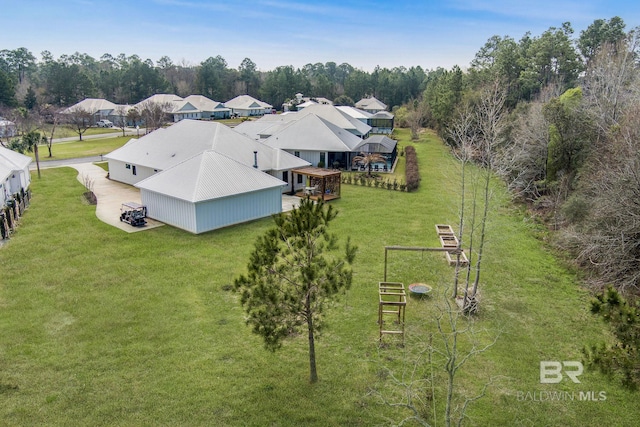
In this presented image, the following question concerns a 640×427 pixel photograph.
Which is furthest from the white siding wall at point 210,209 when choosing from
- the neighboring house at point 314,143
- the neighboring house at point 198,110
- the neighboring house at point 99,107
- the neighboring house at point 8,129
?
the neighboring house at point 99,107

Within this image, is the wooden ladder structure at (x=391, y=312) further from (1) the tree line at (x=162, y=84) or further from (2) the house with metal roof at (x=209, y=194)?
(1) the tree line at (x=162, y=84)

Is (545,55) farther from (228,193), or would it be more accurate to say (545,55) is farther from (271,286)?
(271,286)

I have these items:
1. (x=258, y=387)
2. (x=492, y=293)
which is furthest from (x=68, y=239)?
(x=492, y=293)

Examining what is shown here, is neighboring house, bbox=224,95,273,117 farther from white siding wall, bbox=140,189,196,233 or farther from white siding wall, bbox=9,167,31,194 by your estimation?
white siding wall, bbox=140,189,196,233

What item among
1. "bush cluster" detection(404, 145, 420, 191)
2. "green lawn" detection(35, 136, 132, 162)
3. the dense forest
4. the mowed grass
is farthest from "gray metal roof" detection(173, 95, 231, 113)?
the mowed grass

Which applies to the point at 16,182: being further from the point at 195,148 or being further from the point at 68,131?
the point at 68,131

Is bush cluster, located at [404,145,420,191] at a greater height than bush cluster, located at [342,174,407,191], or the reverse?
bush cluster, located at [404,145,420,191]
